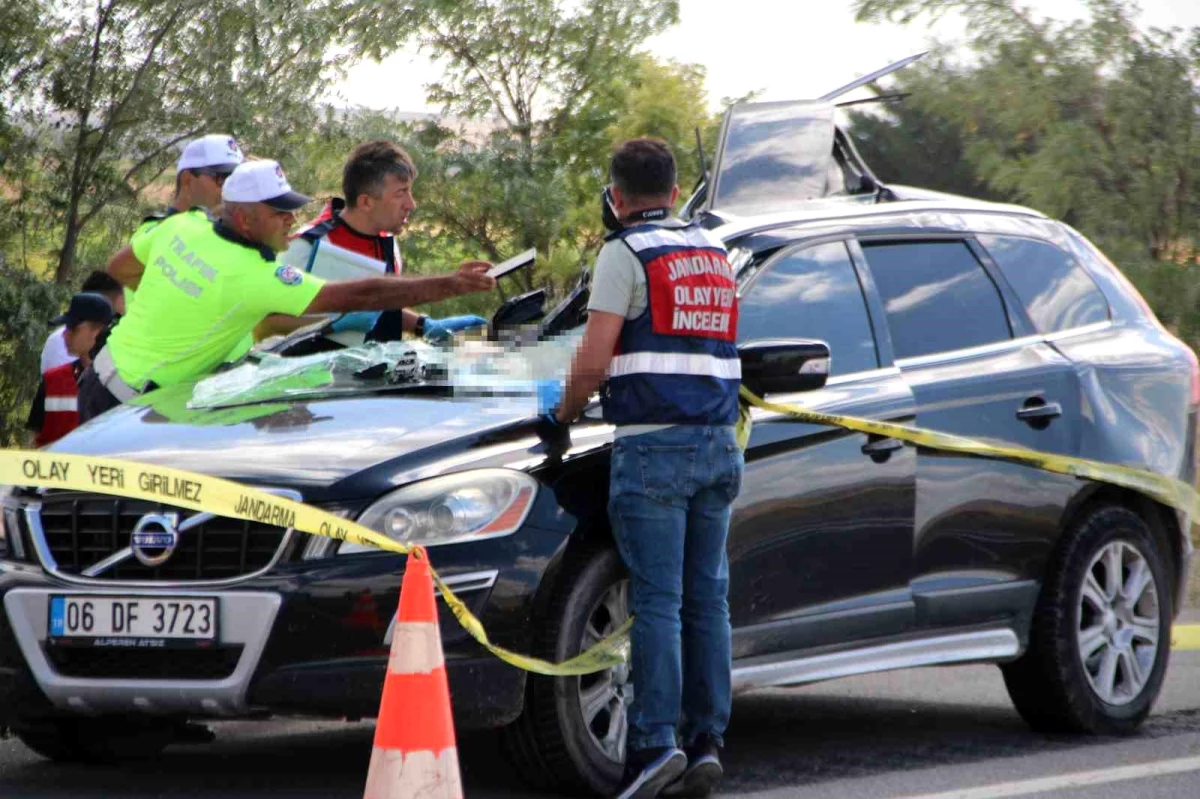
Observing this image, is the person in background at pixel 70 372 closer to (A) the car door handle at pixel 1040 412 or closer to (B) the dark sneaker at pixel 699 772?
(A) the car door handle at pixel 1040 412

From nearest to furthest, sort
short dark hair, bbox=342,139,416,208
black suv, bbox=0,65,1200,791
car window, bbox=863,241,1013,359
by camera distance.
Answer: black suv, bbox=0,65,1200,791 → car window, bbox=863,241,1013,359 → short dark hair, bbox=342,139,416,208

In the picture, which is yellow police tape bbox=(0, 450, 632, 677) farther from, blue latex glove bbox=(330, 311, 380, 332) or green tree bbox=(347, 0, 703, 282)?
green tree bbox=(347, 0, 703, 282)

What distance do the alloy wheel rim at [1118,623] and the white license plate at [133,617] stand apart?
121 inches

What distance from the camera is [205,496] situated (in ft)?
16.0


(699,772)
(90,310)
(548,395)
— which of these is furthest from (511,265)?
(90,310)

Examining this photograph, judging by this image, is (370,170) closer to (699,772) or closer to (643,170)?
(643,170)

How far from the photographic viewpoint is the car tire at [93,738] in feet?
19.1

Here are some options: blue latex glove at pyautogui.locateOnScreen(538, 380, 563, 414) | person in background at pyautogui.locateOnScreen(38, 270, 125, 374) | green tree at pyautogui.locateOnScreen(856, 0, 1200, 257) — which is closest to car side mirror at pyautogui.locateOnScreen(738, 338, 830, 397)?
blue latex glove at pyautogui.locateOnScreen(538, 380, 563, 414)

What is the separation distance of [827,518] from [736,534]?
1.14 feet

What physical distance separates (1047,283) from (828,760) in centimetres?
193

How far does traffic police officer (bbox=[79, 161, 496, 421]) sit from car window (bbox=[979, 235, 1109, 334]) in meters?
1.90

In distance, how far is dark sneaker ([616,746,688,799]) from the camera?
5.02 meters

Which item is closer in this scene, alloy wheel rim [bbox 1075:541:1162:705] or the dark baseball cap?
alloy wheel rim [bbox 1075:541:1162:705]

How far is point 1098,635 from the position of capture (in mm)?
6672
